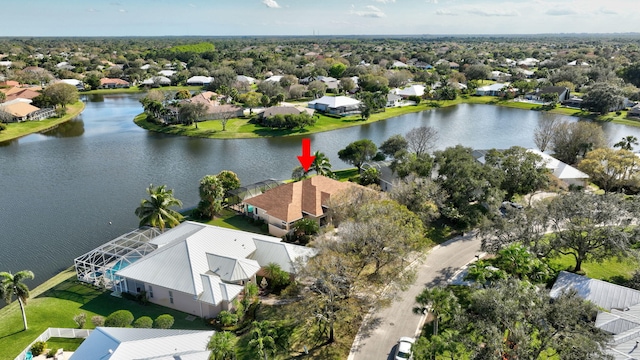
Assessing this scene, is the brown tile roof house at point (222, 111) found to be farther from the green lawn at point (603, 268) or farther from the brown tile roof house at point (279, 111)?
the green lawn at point (603, 268)

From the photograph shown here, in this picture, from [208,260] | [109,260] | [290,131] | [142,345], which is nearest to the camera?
[142,345]

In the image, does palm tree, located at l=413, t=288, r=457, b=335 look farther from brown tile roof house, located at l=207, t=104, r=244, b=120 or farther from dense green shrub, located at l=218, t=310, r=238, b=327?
brown tile roof house, located at l=207, t=104, r=244, b=120

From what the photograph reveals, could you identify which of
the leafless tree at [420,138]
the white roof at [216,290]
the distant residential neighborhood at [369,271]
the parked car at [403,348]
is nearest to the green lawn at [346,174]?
the distant residential neighborhood at [369,271]

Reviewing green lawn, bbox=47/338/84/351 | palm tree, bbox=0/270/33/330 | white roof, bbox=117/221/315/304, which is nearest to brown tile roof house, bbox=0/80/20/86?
white roof, bbox=117/221/315/304

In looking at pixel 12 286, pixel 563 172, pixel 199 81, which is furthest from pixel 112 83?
pixel 563 172

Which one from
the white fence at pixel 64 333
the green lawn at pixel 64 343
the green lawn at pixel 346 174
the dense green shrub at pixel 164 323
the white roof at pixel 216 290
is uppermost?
the green lawn at pixel 346 174

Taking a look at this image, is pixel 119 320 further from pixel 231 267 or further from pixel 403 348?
pixel 403 348

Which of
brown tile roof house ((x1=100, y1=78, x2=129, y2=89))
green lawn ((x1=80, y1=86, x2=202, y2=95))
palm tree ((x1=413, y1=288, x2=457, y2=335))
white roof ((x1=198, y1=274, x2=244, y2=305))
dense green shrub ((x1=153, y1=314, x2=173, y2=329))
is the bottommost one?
dense green shrub ((x1=153, y1=314, x2=173, y2=329))
